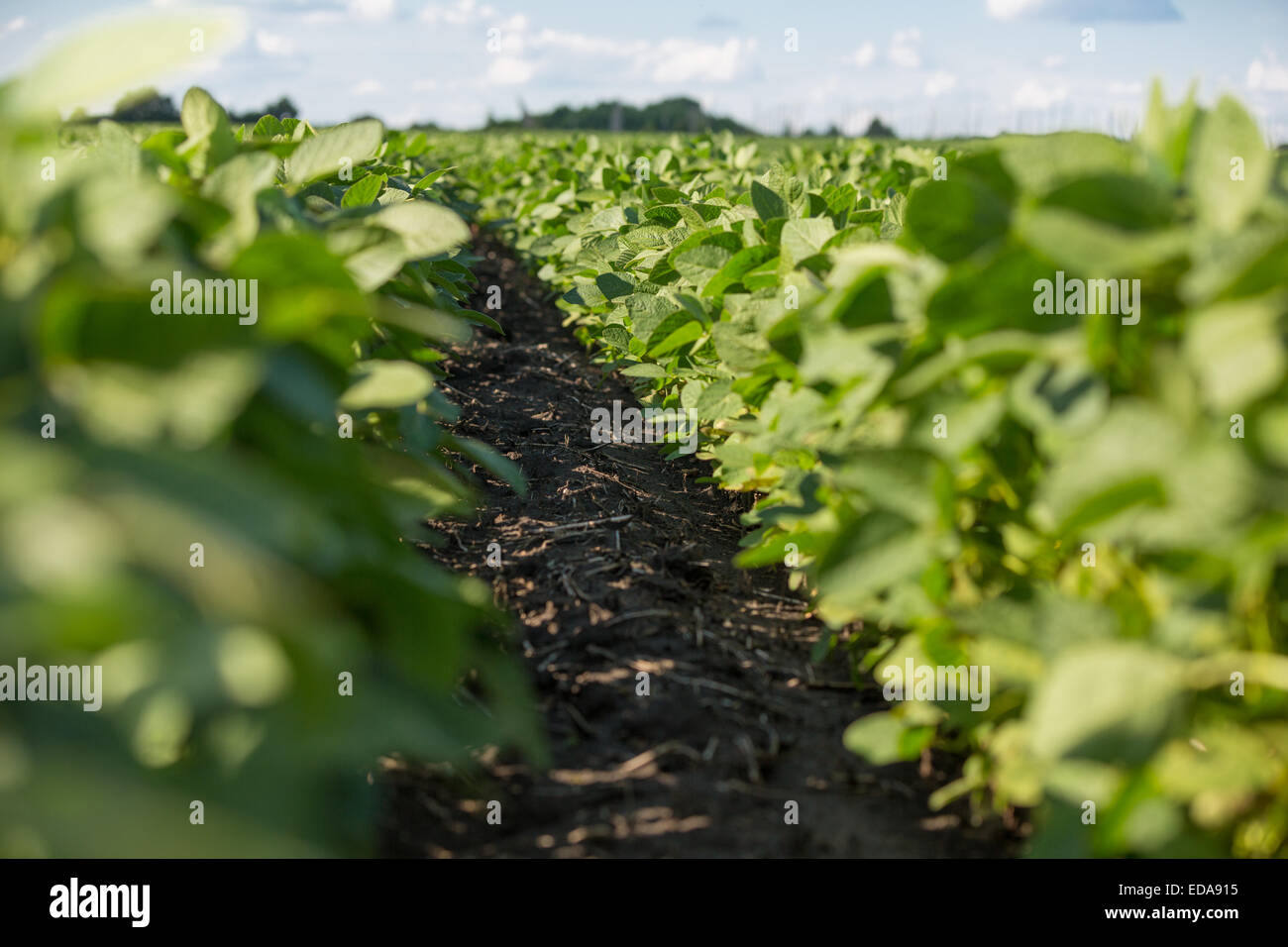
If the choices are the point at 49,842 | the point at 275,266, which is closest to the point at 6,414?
the point at 275,266

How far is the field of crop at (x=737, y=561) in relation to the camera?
97cm

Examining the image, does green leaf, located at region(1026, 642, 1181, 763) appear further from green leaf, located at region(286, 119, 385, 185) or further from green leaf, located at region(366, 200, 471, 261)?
green leaf, located at region(286, 119, 385, 185)

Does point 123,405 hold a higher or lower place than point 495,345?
lower

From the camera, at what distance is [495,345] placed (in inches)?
259

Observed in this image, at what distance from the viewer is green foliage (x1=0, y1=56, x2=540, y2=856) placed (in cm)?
91

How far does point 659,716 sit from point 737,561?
0.37 metres

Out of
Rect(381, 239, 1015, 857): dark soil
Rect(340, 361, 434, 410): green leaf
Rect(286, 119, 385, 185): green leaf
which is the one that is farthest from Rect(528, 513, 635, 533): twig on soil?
Rect(340, 361, 434, 410): green leaf

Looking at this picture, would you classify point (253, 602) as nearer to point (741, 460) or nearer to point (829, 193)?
point (741, 460)

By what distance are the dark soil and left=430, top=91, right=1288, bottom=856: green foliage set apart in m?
0.22

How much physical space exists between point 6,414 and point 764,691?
1634 mm

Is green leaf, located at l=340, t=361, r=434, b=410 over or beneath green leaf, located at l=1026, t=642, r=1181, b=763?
over

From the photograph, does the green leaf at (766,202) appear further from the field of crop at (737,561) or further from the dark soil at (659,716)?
the dark soil at (659,716)

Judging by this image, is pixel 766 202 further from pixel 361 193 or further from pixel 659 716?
pixel 659 716

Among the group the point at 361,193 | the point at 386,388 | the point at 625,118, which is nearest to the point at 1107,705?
the point at 386,388
